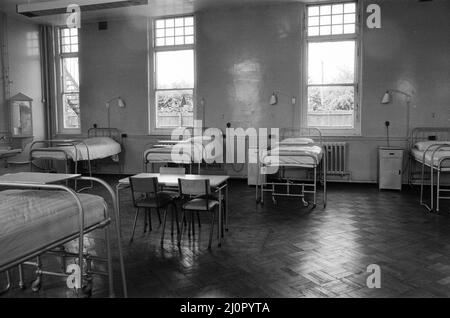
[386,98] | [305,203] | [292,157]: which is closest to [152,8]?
[292,157]

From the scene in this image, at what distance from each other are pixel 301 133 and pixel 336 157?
85 centimetres

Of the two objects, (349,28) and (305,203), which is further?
(349,28)

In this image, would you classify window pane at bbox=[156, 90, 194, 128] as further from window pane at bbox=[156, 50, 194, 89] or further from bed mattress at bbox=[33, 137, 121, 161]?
bed mattress at bbox=[33, 137, 121, 161]

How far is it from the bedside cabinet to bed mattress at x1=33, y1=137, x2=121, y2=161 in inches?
217

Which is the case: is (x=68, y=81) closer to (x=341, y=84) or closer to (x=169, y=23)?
(x=169, y=23)

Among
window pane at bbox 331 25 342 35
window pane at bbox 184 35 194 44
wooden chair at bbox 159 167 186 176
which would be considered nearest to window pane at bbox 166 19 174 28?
window pane at bbox 184 35 194 44

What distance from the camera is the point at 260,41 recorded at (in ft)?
27.9

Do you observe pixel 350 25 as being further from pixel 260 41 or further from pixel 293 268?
pixel 293 268

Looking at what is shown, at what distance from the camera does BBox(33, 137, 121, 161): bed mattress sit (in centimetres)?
754

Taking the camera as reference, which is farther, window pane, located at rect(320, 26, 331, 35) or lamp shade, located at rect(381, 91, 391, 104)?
window pane, located at rect(320, 26, 331, 35)

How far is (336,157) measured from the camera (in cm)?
819

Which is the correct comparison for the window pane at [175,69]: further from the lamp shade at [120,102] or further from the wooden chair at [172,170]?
the wooden chair at [172,170]
